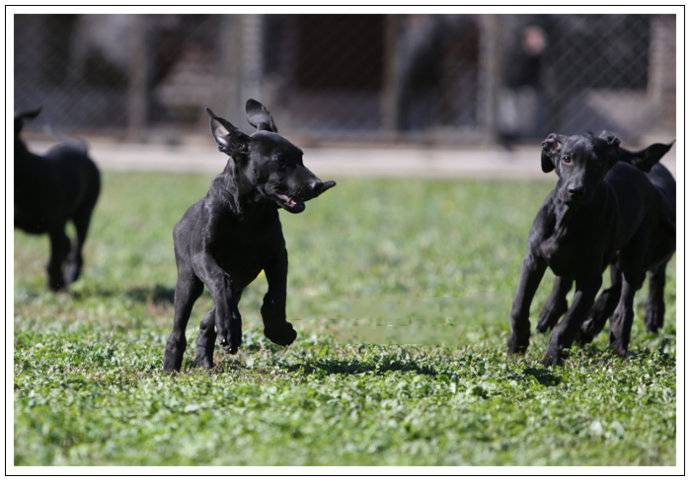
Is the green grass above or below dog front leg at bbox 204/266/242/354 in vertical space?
below

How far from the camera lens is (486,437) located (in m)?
5.77

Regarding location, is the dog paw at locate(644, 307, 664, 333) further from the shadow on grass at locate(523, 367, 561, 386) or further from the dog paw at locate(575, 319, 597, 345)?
the shadow on grass at locate(523, 367, 561, 386)

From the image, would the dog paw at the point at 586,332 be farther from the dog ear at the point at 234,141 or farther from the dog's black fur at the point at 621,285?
the dog ear at the point at 234,141

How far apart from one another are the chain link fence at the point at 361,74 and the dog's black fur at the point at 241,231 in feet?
46.7

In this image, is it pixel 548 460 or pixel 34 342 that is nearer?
pixel 548 460

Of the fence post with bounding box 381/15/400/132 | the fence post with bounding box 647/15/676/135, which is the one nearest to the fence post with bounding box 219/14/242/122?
the fence post with bounding box 381/15/400/132

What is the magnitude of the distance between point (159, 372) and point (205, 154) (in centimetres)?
1470

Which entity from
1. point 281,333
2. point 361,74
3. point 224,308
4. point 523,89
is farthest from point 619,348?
point 361,74

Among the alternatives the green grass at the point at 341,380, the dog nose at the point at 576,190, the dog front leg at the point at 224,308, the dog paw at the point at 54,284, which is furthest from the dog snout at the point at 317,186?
the dog paw at the point at 54,284

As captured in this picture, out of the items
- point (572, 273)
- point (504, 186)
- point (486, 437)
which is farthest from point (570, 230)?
point (504, 186)

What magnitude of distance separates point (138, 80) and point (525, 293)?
1565 cm

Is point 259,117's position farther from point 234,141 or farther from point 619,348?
point 619,348

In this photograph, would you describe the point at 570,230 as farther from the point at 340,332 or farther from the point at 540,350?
the point at 340,332

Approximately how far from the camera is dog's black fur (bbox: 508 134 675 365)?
714 centimetres
